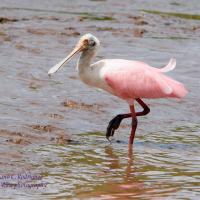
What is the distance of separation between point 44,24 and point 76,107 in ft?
18.2

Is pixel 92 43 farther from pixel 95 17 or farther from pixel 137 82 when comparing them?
pixel 95 17

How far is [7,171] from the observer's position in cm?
860

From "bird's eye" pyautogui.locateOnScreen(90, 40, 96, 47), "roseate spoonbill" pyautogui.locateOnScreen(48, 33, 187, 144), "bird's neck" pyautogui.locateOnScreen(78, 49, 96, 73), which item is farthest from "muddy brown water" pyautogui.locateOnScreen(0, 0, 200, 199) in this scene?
"bird's eye" pyautogui.locateOnScreen(90, 40, 96, 47)

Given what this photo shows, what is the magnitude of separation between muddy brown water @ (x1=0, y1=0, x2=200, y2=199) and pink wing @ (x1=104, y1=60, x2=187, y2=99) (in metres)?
0.58

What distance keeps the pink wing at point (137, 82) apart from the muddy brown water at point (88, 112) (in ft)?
1.89

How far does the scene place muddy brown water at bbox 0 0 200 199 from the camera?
866 cm

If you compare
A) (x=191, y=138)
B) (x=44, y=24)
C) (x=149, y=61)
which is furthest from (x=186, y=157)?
(x=44, y=24)

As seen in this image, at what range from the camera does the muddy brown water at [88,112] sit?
8.66 metres

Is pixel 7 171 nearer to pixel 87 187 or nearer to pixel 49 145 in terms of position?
pixel 87 187

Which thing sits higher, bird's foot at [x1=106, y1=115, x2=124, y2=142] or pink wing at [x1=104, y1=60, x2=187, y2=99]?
pink wing at [x1=104, y1=60, x2=187, y2=99]

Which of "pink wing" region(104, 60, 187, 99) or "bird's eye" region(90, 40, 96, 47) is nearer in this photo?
"pink wing" region(104, 60, 187, 99)

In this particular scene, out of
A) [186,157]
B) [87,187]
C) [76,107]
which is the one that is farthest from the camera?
[76,107]

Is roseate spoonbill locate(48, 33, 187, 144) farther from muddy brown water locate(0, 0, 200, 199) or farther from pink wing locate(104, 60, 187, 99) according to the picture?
muddy brown water locate(0, 0, 200, 199)

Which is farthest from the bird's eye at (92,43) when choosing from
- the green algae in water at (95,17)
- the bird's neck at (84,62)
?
the green algae in water at (95,17)
